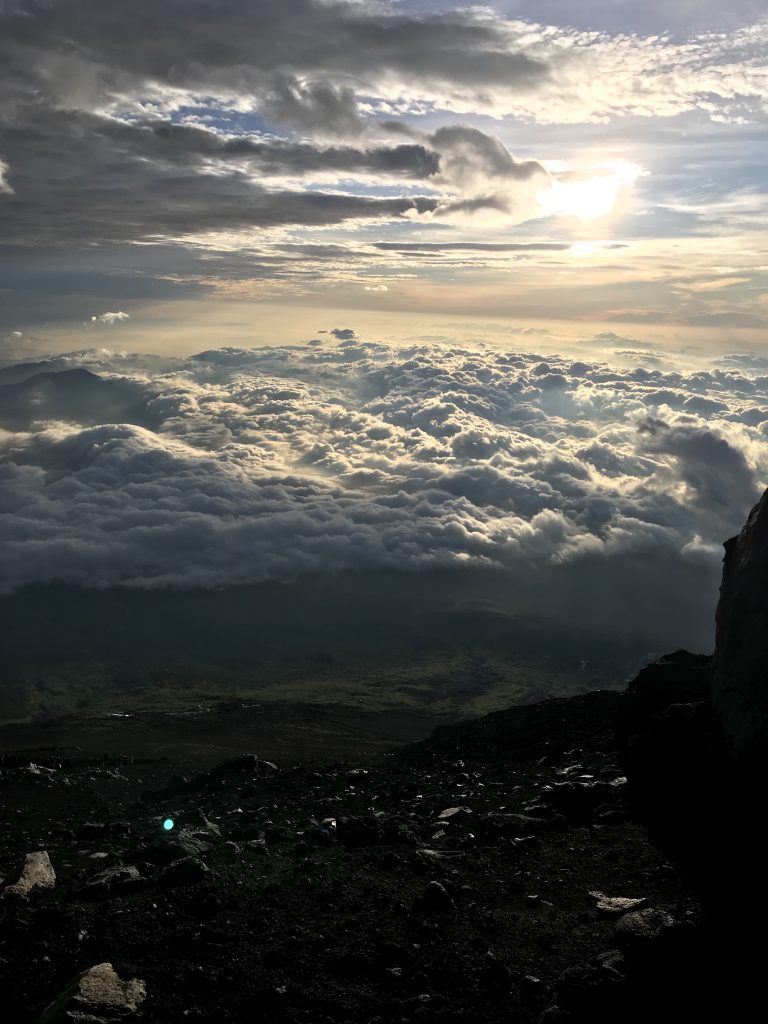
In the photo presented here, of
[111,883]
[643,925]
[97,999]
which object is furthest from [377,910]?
[111,883]

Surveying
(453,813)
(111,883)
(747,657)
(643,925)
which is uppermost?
(747,657)

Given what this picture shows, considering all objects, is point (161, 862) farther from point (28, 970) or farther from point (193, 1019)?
point (193, 1019)

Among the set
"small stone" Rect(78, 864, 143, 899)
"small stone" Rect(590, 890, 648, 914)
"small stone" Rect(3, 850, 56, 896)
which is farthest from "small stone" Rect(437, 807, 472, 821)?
"small stone" Rect(3, 850, 56, 896)

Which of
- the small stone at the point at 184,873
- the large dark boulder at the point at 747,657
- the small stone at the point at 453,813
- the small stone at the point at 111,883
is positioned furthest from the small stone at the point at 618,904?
the small stone at the point at 111,883

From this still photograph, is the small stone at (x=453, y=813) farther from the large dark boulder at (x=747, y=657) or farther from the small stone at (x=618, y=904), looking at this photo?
the large dark boulder at (x=747, y=657)

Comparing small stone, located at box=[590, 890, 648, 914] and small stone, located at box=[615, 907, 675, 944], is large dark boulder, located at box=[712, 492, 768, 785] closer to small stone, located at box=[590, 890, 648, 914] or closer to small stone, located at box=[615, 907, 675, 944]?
small stone, located at box=[615, 907, 675, 944]

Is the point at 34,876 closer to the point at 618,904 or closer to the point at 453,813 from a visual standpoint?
the point at 453,813
